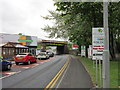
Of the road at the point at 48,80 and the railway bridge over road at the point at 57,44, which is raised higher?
the railway bridge over road at the point at 57,44

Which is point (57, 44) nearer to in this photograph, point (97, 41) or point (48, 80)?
point (48, 80)

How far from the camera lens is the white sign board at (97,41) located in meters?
7.94

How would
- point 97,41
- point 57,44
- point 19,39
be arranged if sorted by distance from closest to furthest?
1. point 97,41
2. point 19,39
3. point 57,44

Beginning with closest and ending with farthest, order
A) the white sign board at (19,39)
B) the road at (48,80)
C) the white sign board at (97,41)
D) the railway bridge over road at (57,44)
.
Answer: the white sign board at (97,41)
the road at (48,80)
the white sign board at (19,39)
the railway bridge over road at (57,44)

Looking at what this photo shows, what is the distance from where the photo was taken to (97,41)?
8.10 metres

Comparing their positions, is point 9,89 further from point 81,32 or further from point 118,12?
point 81,32

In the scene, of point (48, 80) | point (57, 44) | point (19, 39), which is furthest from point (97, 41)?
point (57, 44)

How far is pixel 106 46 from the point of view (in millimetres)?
5543

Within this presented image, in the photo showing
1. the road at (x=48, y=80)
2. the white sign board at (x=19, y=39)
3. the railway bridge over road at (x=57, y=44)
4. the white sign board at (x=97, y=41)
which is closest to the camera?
the white sign board at (x=97, y=41)

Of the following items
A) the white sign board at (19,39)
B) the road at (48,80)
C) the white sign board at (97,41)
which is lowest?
the road at (48,80)

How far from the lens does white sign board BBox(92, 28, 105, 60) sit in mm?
7944

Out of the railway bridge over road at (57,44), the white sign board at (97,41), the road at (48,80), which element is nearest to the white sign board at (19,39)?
the railway bridge over road at (57,44)

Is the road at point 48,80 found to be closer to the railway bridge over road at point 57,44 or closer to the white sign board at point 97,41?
the white sign board at point 97,41

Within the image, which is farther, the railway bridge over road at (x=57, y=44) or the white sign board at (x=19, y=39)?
the railway bridge over road at (x=57, y=44)
